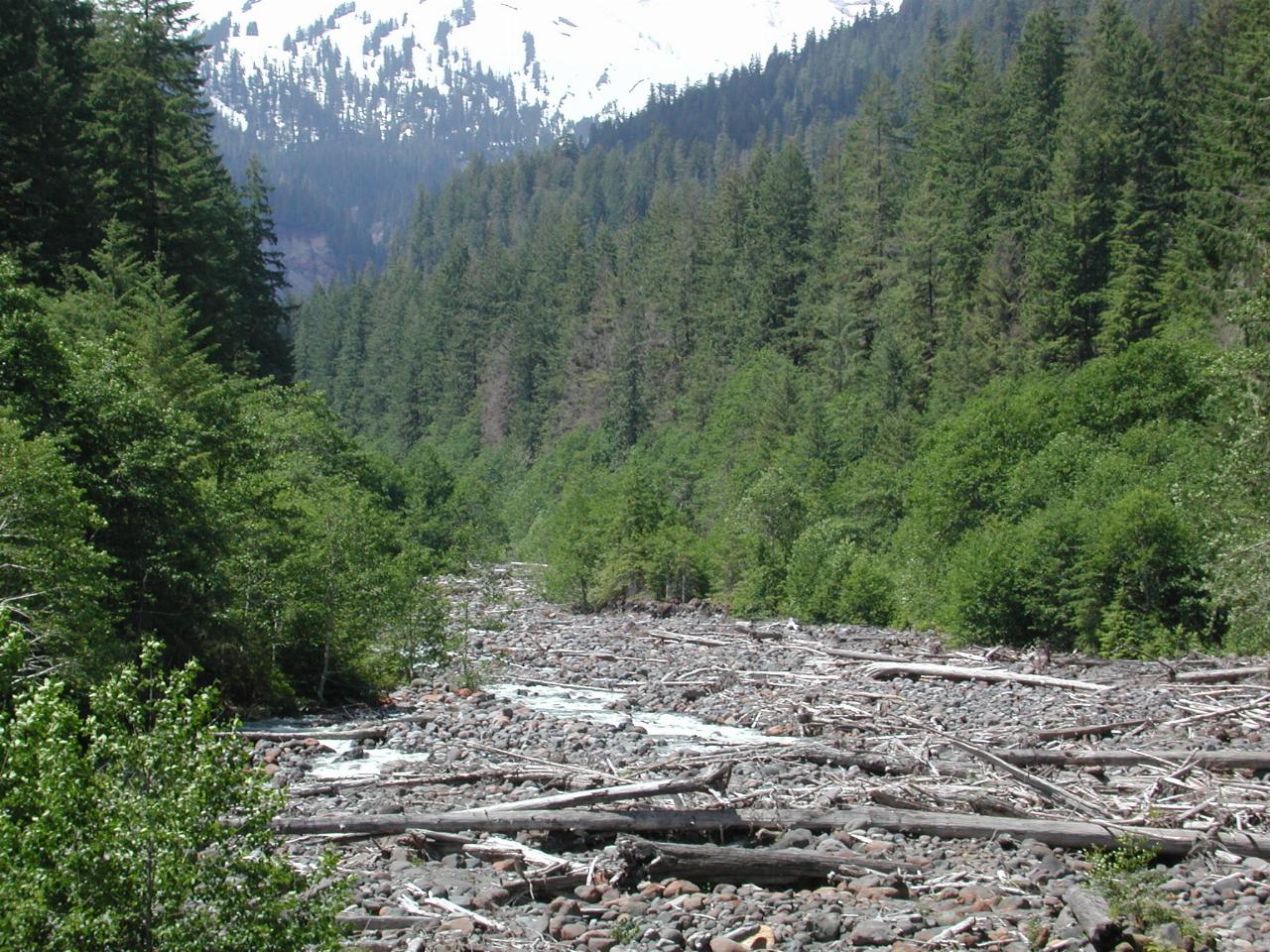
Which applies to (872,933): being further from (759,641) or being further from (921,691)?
(759,641)

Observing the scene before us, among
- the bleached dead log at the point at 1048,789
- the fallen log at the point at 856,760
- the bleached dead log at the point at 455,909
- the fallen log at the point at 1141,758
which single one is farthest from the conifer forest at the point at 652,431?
the bleached dead log at the point at 1048,789

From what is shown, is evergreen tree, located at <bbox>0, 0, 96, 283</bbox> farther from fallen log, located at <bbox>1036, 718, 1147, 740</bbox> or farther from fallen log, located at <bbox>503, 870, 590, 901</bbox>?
fallen log, located at <bbox>1036, 718, 1147, 740</bbox>

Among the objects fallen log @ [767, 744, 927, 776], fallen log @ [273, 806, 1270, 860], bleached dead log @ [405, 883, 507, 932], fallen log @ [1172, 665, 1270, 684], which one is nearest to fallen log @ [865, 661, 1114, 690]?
fallen log @ [1172, 665, 1270, 684]

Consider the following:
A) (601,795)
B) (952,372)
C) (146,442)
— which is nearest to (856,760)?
(601,795)

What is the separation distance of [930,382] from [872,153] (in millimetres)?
21821

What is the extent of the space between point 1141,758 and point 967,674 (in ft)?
Result: 28.3

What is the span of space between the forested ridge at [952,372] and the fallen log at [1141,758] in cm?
650

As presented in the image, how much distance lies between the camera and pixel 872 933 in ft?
27.3

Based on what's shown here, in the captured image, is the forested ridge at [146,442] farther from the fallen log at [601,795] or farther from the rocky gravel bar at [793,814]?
the fallen log at [601,795]

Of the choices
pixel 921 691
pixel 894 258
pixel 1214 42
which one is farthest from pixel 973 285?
pixel 921 691

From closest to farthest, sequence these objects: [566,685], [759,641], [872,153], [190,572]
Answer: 1. [190,572]
2. [566,685]
3. [759,641]
4. [872,153]

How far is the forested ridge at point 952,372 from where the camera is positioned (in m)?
26.3

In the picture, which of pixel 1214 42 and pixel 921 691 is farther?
pixel 1214 42

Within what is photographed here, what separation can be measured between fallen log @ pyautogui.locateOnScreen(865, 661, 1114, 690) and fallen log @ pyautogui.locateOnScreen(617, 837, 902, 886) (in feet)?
38.4
